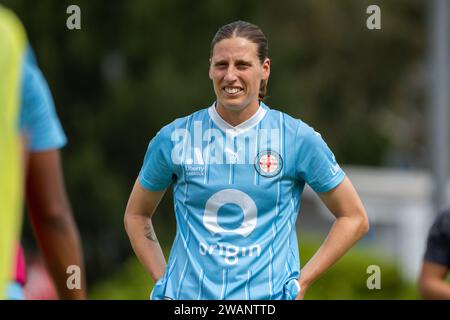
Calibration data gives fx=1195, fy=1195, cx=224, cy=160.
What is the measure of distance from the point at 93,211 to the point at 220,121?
13003 mm

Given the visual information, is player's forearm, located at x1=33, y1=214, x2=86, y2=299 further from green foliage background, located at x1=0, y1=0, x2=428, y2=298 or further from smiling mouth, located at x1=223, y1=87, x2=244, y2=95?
green foliage background, located at x1=0, y1=0, x2=428, y2=298

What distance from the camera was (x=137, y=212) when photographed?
5066 mm

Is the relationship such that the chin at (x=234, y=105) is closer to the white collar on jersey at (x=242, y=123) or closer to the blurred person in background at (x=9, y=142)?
the white collar on jersey at (x=242, y=123)

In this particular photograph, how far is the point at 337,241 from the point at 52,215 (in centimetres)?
160

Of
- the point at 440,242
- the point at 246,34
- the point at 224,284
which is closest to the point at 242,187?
the point at 224,284

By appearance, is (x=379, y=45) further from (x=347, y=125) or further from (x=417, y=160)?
(x=417, y=160)

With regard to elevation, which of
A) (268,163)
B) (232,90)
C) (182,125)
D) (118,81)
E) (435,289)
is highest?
(232,90)

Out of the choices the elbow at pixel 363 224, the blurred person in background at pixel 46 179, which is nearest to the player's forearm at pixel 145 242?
the elbow at pixel 363 224

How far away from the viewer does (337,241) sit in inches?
191

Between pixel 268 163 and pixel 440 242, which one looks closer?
pixel 268 163

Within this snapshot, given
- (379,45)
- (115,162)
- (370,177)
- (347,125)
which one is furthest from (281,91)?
(379,45)

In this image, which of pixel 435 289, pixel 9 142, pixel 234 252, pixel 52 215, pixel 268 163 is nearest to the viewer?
pixel 9 142

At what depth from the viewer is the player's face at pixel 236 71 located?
185 inches

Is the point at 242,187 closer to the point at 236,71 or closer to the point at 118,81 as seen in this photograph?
the point at 236,71
